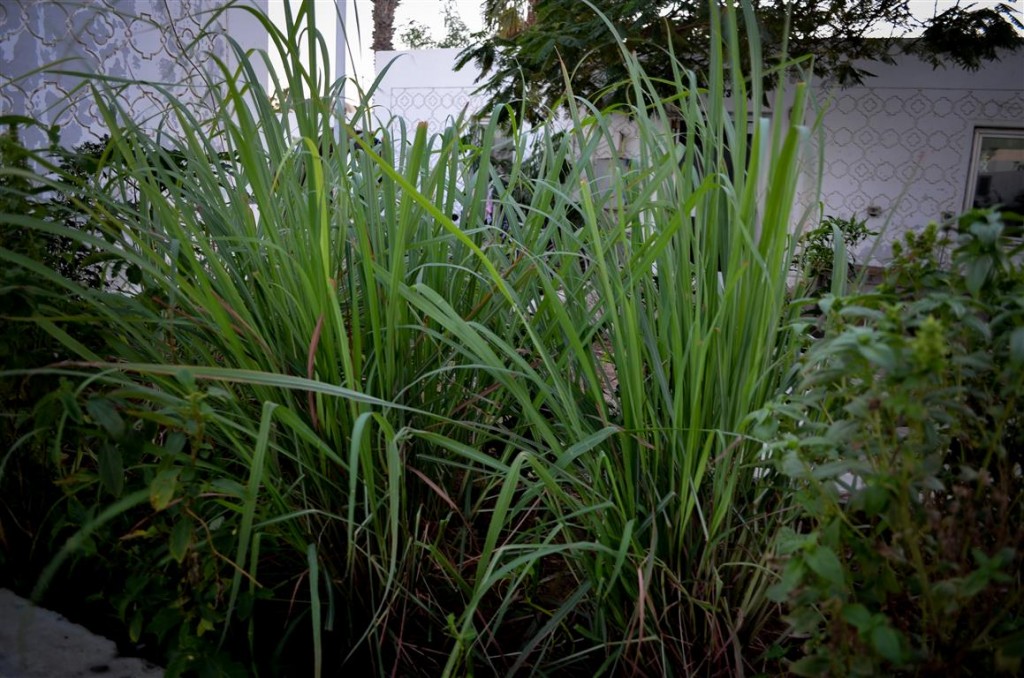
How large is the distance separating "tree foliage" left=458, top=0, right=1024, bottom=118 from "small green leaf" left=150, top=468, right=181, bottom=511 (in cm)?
325

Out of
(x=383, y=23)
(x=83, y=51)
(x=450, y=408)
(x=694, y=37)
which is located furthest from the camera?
(x=383, y=23)

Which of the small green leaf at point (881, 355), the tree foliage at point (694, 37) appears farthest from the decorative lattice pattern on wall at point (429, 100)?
the small green leaf at point (881, 355)

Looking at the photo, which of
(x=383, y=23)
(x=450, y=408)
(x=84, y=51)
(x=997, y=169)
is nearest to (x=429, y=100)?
(x=383, y=23)

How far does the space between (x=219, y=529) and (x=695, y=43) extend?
392 cm

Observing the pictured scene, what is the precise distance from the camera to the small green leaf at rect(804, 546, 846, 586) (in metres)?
0.46

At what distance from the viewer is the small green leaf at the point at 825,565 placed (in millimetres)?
457

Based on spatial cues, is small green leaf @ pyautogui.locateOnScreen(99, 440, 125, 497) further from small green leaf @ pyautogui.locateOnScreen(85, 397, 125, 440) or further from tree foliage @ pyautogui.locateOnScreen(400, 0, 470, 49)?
tree foliage @ pyautogui.locateOnScreen(400, 0, 470, 49)

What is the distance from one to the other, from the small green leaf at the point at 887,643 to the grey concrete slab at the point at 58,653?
24.8 inches

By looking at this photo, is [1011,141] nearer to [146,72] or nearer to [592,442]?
[146,72]

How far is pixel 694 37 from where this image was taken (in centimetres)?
410

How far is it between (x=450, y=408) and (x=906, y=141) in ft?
19.5

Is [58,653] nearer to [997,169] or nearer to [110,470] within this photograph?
[110,470]

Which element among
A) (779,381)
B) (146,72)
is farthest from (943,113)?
(779,381)

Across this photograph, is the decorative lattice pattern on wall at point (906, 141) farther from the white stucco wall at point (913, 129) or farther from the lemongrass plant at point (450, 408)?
the lemongrass plant at point (450, 408)
